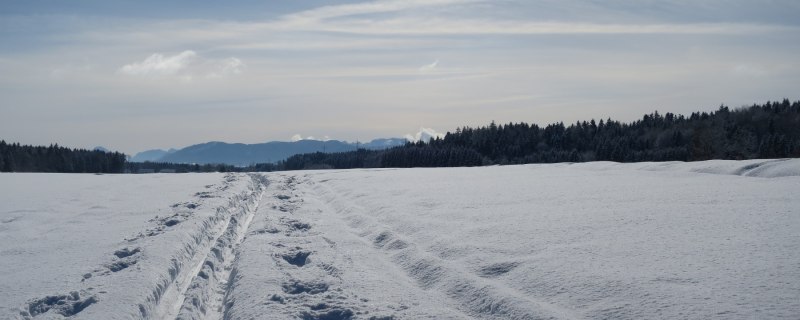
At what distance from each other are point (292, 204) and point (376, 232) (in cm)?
879

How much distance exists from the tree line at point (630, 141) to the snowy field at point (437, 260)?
2810 inches

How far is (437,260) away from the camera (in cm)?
1050

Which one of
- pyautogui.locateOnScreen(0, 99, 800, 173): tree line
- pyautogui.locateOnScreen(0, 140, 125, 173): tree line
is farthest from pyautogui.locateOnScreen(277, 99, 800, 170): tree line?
pyautogui.locateOnScreen(0, 140, 125, 173): tree line

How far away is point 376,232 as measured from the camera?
14492 mm

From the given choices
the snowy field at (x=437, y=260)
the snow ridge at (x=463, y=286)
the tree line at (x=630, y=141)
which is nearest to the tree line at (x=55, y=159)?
the tree line at (x=630, y=141)

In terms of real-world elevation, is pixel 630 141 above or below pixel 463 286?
above

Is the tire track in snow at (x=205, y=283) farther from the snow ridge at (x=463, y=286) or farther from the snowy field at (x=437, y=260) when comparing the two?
the snow ridge at (x=463, y=286)

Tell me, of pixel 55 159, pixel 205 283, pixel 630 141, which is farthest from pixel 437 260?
pixel 55 159

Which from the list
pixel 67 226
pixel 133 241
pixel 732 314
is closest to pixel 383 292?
pixel 732 314

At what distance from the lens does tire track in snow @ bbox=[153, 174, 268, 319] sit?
8312mm

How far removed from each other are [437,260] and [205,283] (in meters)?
4.45

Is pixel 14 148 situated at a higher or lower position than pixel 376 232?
higher

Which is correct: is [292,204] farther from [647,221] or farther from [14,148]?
[14,148]

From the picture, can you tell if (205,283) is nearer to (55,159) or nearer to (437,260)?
(437,260)
